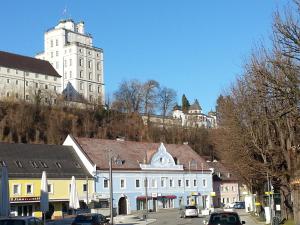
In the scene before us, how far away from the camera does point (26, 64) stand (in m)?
146

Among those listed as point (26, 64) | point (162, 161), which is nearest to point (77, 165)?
point (162, 161)

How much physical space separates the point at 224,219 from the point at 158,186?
59.8 metres

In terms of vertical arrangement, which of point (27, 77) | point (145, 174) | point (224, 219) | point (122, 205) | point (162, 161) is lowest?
point (122, 205)

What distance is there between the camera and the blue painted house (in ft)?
245

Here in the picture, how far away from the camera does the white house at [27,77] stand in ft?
429

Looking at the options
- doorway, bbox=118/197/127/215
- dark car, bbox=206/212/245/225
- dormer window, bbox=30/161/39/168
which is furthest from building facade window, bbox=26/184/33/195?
dark car, bbox=206/212/245/225

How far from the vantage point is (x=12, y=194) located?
6100 cm

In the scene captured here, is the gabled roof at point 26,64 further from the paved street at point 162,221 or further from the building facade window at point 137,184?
the paved street at point 162,221

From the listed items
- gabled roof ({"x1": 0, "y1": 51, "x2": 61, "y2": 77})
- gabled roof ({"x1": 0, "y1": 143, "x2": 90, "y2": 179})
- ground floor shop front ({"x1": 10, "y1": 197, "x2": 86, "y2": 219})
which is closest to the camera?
ground floor shop front ({"x1": 10, "y1": 197, "x2": 86, "y2": 219})

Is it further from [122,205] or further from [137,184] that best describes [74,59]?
[122,205]

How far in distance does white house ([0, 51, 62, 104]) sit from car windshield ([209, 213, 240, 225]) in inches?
4087

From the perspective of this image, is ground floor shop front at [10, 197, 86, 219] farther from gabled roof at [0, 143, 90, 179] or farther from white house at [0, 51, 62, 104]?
white house at [0, 51, 62, 104]

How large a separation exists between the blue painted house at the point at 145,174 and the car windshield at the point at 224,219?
45.0 meters

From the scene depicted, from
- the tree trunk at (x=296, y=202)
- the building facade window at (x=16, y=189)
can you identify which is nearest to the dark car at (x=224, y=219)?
the tree trunk at (x=296, y=202)
